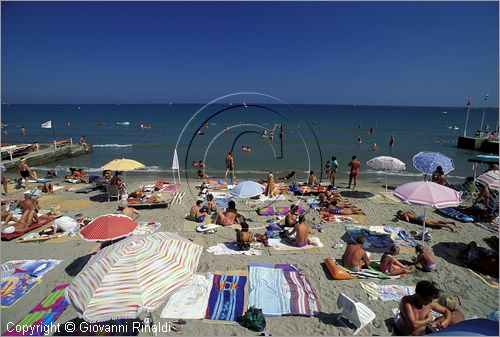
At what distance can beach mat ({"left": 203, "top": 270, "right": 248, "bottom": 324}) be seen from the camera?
5.60 meters

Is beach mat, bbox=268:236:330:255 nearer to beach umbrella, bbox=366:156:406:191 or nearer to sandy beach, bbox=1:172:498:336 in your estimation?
sandy beach, bbox=1:172:498:336

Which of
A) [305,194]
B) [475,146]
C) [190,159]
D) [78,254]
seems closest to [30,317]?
[78,254]

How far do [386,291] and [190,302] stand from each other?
4086 millimetres

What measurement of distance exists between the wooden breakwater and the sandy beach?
1162 cm

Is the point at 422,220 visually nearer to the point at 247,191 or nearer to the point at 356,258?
the point at 356,258

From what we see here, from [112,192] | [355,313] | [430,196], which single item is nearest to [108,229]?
[355,313]

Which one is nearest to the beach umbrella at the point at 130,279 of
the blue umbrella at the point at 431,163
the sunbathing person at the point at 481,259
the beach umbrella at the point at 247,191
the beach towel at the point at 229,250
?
the beach towel at the point at 229,250

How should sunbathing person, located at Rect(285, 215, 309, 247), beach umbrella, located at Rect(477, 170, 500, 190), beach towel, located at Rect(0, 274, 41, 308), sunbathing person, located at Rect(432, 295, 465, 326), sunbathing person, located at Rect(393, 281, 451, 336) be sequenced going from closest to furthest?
sunbathing person, located at Rect(393, 281, 451, 336)
sunbathing person, located at Rect(432, 295, 465, 326)
beach towel, located at Rect(0, 274, 41, 308)
sunbathing person, located at Rect(285, 215, 309, 247)
beach umbrella, located at Rect(477, 170, 500, 190)

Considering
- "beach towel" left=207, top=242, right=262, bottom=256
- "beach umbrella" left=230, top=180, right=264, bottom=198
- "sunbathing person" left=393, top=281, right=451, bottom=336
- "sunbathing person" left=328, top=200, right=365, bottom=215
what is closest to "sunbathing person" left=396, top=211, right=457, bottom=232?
"sunbathing person" left=328, top=200, right=365, bottom=215

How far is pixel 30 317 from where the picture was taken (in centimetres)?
557

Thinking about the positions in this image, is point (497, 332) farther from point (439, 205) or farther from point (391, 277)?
point (439, 205)

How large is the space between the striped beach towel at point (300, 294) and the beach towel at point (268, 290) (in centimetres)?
10

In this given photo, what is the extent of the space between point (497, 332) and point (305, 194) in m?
10.8

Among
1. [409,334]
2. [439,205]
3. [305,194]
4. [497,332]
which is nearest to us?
[497,332]
